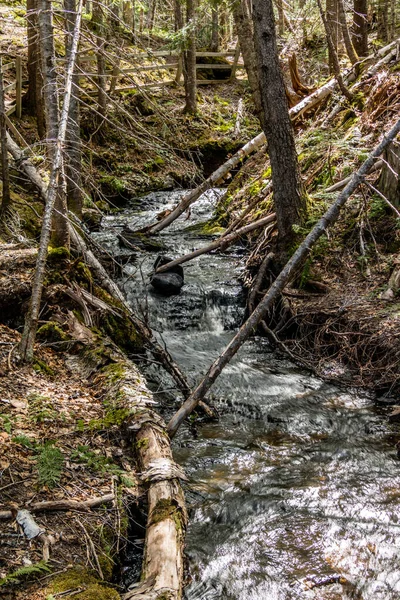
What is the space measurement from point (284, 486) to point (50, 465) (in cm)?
240

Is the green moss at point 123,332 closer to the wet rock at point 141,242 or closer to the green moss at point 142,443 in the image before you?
the green moss at point 142,443

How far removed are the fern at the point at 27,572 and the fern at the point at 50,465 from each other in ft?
2.25

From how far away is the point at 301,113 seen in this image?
12938mm

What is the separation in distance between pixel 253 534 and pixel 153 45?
28688 millimetres

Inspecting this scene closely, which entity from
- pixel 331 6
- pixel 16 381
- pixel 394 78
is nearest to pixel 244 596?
pixel 16 381

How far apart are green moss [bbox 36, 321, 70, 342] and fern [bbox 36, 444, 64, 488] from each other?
2079 millimetres

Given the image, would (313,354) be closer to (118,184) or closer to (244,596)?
(244,596)

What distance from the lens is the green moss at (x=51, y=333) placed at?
5.75 m

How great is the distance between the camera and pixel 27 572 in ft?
8.95

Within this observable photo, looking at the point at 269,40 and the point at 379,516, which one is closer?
the point at 379,516

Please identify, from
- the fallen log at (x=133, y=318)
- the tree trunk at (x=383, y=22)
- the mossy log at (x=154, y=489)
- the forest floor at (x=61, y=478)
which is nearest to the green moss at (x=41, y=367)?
the forest floor at (x=61, y=478)

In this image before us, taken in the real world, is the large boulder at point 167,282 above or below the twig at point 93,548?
above

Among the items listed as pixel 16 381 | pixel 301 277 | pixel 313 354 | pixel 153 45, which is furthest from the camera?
pixel 153 45

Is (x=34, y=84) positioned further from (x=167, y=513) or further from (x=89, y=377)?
(x=167, y=513)
